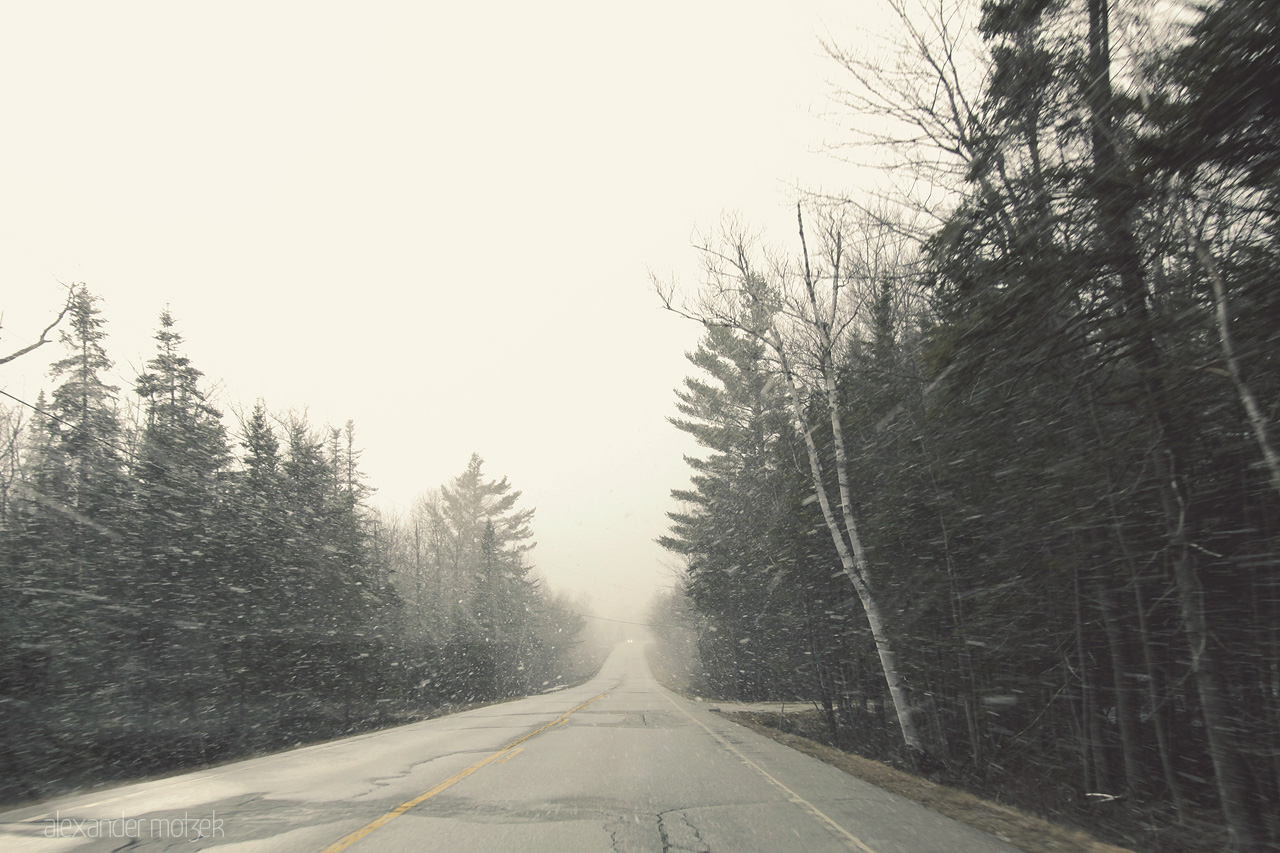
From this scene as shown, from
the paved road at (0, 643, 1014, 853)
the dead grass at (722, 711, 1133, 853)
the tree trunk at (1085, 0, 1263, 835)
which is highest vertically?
the tree trunk at (1085, 0, 1263, 835)

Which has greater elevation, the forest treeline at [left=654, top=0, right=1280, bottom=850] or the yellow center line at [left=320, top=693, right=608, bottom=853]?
the forest treeline at [left=654, top=0, right=1280, bottom=850]

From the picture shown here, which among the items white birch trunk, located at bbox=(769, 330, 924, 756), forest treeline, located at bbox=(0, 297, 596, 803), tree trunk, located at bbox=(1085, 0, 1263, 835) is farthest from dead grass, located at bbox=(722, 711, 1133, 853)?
forest treeline, located at bbox=(0, 297, 596, 803)

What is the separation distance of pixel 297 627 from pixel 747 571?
15.9m

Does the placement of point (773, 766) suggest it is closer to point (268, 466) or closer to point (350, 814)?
point (350, 814)

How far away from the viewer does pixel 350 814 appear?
598 centimetres

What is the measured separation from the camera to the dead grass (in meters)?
5.44

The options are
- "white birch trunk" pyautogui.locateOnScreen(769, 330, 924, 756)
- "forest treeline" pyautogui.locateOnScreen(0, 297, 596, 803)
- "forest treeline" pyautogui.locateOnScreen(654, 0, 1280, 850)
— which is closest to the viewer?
"forest treeline" pyautogui.locateOnScreen(654, 0, 1280, 850)

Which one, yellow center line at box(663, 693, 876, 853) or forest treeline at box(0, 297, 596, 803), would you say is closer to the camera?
yellow center line at box(663, 693, 876, 853)

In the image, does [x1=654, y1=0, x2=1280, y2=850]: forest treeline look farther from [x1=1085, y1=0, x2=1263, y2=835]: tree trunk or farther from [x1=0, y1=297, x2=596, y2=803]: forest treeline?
[x1=0, y1=297, x2=596, y2=803]: forest treeline

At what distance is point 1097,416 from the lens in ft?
23.0

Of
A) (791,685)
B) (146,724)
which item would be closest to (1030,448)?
(146,724)

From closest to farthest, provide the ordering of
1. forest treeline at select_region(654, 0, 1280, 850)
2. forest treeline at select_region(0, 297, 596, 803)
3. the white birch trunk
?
1. forest treeline at select_region(654, 0, 1280, 850)
2. the white birch trunk
3. forest treeline at select_region(0, 297, 596, 803)

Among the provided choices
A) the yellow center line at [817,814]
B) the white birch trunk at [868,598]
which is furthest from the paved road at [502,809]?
the white birch trunk at [868,598]

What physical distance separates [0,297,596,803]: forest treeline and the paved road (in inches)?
211
